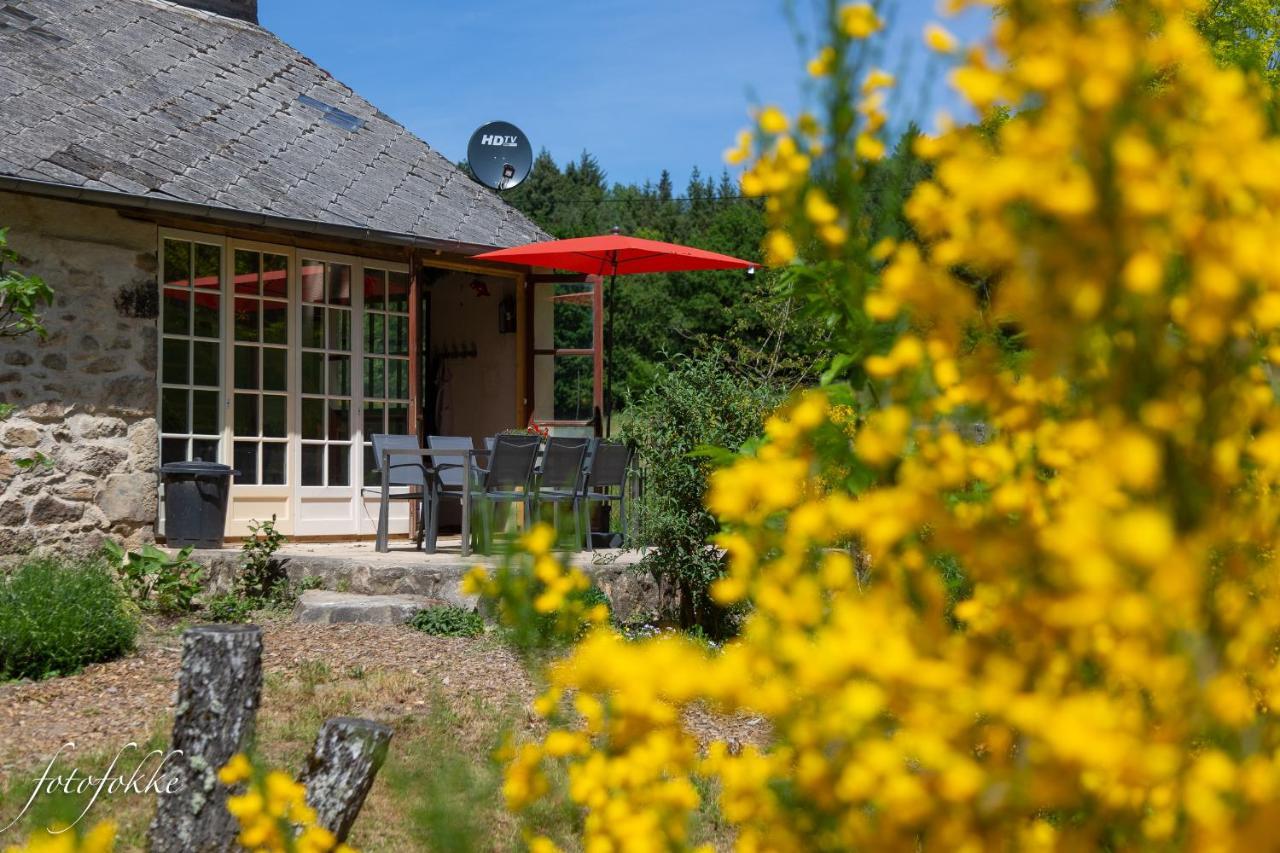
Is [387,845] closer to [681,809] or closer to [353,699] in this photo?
[353,699]

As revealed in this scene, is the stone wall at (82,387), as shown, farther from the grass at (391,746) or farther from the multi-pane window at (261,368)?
the grass at (391,746)

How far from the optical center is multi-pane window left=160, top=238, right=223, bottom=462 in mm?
7539

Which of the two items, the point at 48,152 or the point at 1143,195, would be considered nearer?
the point at 1143,195

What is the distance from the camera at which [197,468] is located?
7230mm

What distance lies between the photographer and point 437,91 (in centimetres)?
3328

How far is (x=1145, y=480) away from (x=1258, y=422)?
0.32 m

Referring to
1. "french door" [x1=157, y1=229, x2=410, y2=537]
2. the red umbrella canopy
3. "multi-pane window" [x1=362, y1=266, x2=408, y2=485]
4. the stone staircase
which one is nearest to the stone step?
the stone staircase

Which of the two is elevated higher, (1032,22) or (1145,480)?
(1032,22)

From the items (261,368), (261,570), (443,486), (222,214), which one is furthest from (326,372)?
(261,570)

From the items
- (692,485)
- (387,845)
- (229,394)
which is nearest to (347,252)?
(229,394)

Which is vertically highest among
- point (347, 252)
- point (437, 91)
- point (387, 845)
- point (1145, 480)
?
point (437, 91)

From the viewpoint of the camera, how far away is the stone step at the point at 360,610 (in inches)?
245

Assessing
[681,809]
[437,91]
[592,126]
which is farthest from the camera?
[592,126]

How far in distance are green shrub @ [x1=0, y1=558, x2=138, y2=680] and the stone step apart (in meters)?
0.84
